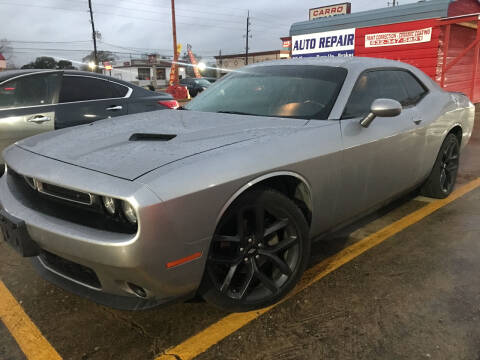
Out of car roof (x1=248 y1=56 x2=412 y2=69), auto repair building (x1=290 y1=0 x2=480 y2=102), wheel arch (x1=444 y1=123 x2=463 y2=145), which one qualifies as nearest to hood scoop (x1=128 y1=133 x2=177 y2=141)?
car roof (x1=248 y1=56 x2=412 y2=69)

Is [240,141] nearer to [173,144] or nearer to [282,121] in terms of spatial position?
[173,144]

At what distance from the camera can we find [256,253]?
2.21 m

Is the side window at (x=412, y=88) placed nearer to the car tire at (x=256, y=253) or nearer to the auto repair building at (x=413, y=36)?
the car tire at (x=256, y=253)

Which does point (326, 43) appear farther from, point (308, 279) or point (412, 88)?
Answer: point (308, 279)

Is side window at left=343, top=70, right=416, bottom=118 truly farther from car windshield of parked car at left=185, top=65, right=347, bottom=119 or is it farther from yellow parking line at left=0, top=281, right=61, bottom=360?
yellow parking line at left=0, top=281, right=61, bottom=360

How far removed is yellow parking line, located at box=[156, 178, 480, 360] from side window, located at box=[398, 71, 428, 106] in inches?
42.7

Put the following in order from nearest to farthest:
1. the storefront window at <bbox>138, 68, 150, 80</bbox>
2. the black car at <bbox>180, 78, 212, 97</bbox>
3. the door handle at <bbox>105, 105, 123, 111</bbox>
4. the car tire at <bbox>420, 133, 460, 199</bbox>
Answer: the car tire at <bbox>420, 133, 460, 199</bbox> → the door handle at <bbox>105, 105, 123, 111</bbox> → the black car at <bbox>180, 78, 212, 97</bbox> → the storefront window at <bbox>138, 68, 150, 80</bbox>

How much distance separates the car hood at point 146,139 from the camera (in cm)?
194

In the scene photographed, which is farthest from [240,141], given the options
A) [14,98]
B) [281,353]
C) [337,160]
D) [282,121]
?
[14,98]

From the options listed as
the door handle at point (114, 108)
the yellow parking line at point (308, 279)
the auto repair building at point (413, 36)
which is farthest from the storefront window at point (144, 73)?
the yellow parking line at point (308, 279)

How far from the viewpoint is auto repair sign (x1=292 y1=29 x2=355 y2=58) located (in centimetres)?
1390

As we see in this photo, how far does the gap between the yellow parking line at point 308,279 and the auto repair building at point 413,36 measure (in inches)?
370

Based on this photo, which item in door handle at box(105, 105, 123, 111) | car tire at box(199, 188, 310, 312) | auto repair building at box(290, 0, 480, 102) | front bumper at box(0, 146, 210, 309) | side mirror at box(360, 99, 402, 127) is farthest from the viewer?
auto repair building at box(290, 0, 480, 102)

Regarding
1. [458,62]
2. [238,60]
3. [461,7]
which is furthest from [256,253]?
[238,60]
